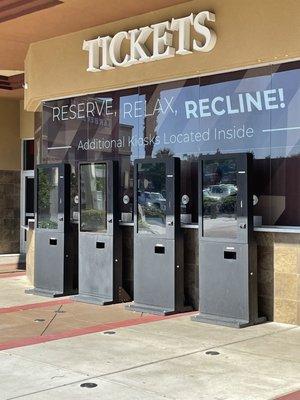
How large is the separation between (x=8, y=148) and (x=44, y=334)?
916 cm

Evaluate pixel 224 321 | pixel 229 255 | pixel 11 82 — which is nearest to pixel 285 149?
pixel 229 255

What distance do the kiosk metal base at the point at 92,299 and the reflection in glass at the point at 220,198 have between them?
1.99m

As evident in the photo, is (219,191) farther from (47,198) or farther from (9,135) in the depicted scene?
(9,135)

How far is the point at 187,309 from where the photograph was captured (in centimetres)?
817

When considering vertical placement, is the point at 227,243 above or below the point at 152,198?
below

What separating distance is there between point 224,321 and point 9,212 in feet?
30.3

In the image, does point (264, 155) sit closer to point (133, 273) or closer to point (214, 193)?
point (214, 193)

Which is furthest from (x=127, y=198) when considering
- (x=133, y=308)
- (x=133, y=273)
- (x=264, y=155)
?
(x=264, y=155)

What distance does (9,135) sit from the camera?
15273 mm

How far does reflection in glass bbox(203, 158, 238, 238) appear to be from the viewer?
7387mm

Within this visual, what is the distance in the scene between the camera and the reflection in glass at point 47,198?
9.73 m

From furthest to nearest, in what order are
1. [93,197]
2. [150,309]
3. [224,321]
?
[93,197] → [150,309] → [224,321]

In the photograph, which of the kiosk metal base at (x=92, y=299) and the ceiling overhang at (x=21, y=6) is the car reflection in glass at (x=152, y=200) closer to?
the kiosk metal base at (x=92, y=299)

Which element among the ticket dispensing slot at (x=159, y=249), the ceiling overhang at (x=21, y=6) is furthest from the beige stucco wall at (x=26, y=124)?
the ticket dispensing slot at (x=159, y=249)
